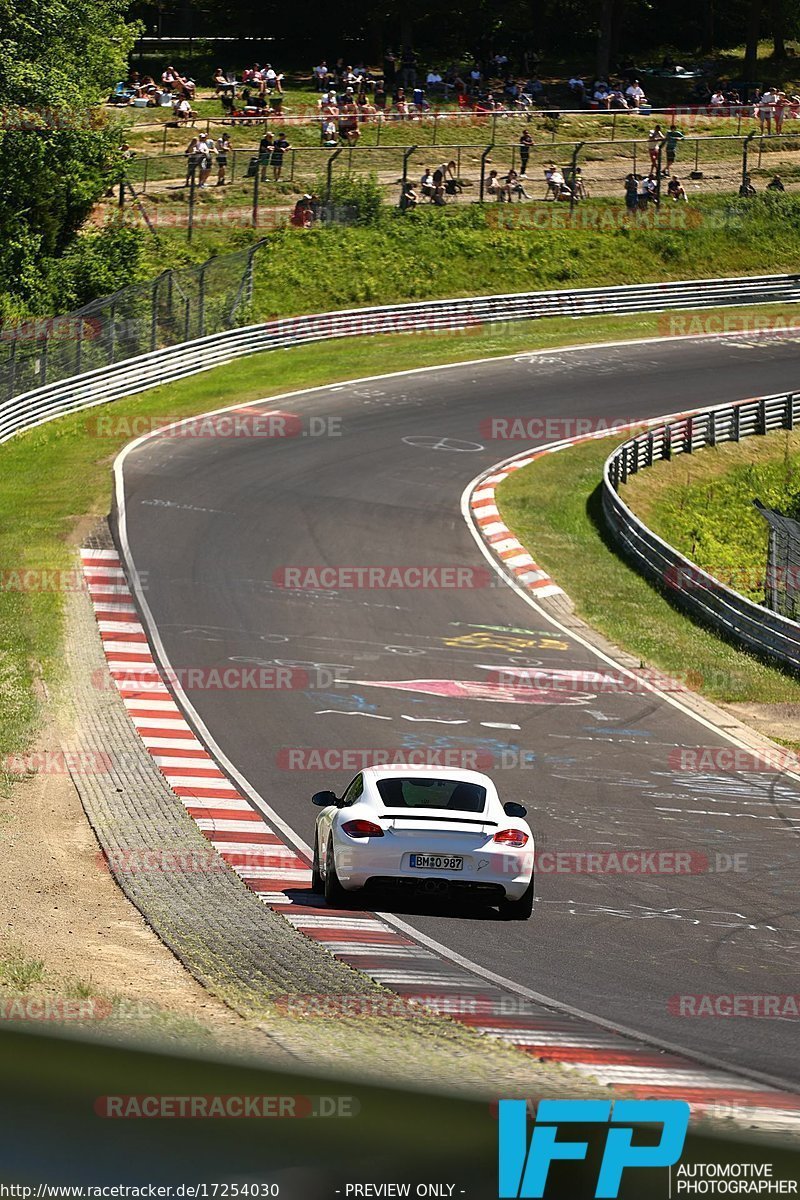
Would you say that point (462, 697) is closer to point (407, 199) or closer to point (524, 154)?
point (407, 199)

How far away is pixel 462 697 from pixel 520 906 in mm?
10310

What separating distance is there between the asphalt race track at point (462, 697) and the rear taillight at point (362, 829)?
936 mm

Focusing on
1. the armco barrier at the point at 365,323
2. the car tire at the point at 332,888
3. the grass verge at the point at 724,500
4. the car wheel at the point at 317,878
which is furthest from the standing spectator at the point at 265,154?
the car tire at the point at 332,888

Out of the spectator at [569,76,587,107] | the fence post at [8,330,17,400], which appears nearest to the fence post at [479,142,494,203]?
the spectator at [569,76,587,107]

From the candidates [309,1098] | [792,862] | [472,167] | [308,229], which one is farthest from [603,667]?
[472,167]

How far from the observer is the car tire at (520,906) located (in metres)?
14.6

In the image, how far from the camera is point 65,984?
1177 centimetres

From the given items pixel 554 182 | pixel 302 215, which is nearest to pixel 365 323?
pixel 302 215

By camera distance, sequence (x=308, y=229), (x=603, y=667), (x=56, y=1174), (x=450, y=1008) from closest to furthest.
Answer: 1. (x=56, y=1174)
2. (x=450, y=1008)
3. (x=603, y=667)
4. (x=308, y=229)

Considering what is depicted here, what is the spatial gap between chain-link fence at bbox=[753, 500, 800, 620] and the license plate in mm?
17525

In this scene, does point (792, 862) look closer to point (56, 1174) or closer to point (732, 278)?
point (56, 1174)

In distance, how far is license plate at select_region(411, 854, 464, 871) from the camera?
14.4 m

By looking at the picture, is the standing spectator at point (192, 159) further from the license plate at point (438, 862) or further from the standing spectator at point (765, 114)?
the license plate at point (438, 862)

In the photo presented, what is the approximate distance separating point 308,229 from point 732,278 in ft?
55.1
